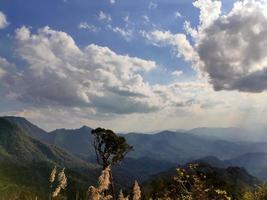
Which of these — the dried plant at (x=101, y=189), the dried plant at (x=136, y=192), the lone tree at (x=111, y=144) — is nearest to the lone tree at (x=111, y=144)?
the lone tree at (x=111, y=144)

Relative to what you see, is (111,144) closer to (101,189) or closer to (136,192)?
(136,192)

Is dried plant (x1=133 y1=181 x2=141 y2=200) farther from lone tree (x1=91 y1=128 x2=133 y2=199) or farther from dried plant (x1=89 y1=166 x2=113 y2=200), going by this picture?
lone tree (x1=91 y1=128 x2=133 y2=199)

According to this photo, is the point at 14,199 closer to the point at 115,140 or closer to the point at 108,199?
the point at 108,199

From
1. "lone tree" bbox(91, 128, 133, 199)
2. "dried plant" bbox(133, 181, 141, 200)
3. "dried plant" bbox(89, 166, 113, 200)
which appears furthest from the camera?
"lone tree" bbox(91, 128, 133, 199)

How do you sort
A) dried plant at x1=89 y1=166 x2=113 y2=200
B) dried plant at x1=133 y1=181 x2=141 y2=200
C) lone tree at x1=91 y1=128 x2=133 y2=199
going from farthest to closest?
lone tree at x1=91 y1=128 x2=133 y2=199 < dried plant at x1=133 y1=181 x2=141 y2=200 < dried plant at x1=89 y1=166 x2=113 y2=200

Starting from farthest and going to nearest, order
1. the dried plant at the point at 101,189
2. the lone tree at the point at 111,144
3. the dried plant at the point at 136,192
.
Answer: the lone tree at the point at 111,144 → the dried plant at the point at 136,192 → the dried plant at the point at 101,189

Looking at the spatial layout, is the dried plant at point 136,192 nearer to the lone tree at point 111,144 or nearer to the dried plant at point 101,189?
the dried plant at point 101,189

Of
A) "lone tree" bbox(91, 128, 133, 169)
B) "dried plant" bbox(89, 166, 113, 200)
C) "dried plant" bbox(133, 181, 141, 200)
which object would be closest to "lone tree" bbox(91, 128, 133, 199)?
"lone tree" bbox(91, 128, 133, 169)

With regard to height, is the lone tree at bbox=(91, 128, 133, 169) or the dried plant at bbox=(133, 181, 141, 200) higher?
the lone tree at bbox=(91, 128, 133, 169)

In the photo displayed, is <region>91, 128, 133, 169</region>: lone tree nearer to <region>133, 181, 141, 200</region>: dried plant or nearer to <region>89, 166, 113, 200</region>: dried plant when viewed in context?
<region>133, 181, 141, 200</region>: dried plant

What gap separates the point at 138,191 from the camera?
5.77 m

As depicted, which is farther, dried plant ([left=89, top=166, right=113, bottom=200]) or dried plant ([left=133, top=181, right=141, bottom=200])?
dried plant ([left=133, top=181, right=141, bottom=200])

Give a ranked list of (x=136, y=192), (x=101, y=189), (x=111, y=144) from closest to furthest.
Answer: (x=101, y=189), (x=136, y=192), (x=111, y=144)

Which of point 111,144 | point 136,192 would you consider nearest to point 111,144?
point 111,144
